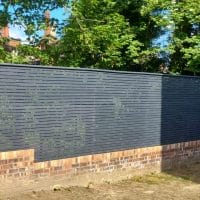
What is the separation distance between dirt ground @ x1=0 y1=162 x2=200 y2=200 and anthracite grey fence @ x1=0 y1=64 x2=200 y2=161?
64 centimetres

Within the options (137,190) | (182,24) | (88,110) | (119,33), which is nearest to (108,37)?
(119,33)

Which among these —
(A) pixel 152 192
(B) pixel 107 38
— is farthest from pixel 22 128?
(B) pixel 107 38

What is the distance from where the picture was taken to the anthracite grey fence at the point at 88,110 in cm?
887

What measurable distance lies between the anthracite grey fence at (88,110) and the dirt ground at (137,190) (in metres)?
0.64

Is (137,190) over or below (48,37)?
below

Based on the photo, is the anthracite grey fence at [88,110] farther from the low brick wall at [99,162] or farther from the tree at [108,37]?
the tree at [108,37]

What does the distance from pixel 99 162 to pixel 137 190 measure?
91 cm

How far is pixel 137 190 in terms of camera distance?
1009 cm

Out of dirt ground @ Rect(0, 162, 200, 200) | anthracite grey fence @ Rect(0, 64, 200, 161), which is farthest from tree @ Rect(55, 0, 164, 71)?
dirt ground @ Rect(0, 162, 200, 200)

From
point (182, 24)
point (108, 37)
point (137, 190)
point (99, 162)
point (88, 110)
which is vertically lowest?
point (137, 190)

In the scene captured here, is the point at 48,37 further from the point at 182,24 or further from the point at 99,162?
the point at 99,162

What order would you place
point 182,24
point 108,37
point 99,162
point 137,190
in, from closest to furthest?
1. point 137,190
2. point 99,162
3. point 108,37
4. point 182,24

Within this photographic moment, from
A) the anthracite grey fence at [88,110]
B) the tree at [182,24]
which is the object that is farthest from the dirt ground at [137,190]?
the tree at [182,24]

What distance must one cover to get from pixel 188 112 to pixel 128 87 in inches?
95.9
